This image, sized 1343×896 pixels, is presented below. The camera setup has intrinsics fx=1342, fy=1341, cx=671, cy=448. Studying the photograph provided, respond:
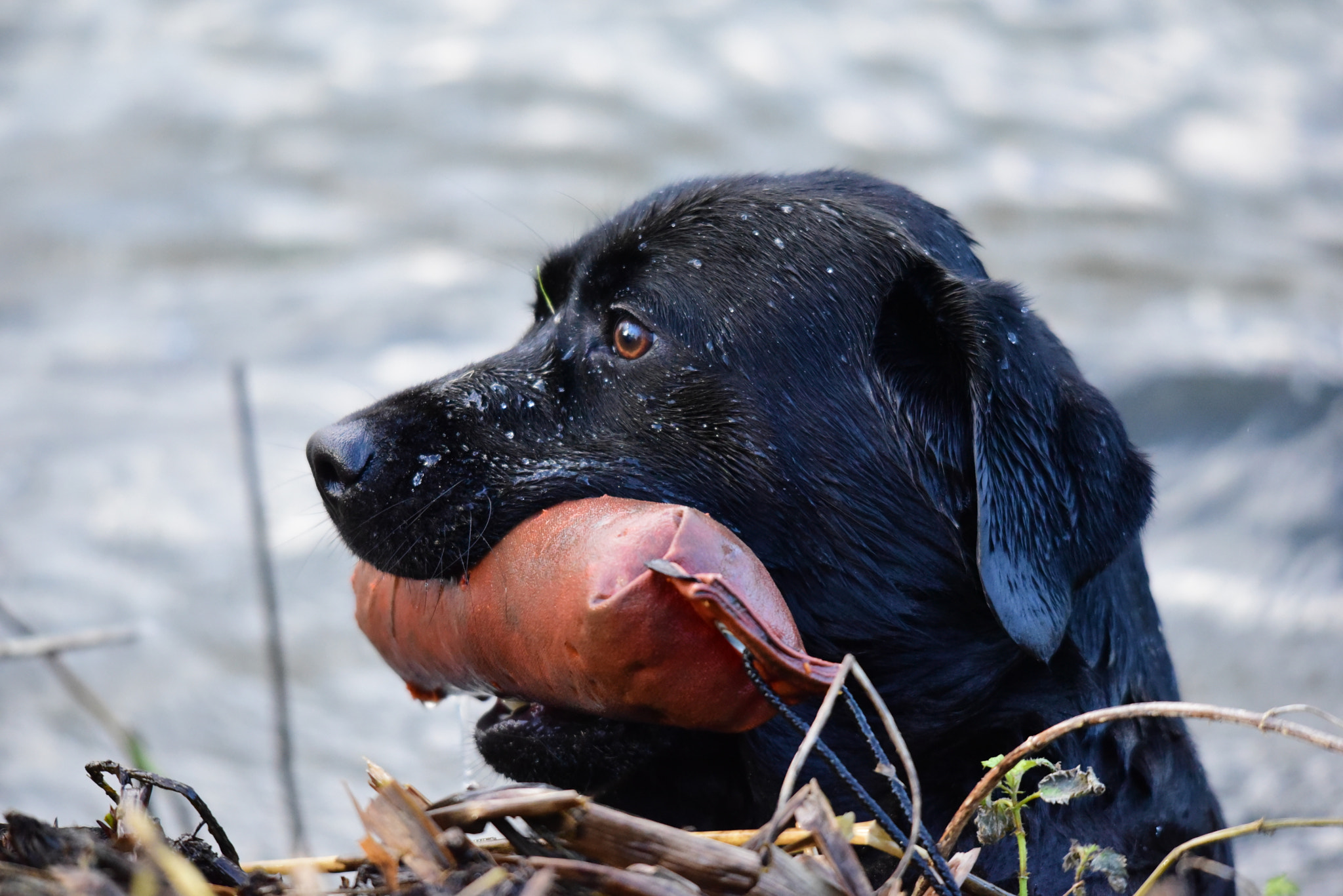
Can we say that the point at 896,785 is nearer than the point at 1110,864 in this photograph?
Yes

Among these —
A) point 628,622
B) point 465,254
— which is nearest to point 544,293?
point 628,622

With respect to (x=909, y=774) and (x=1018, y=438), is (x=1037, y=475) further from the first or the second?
(x=909, y=774)

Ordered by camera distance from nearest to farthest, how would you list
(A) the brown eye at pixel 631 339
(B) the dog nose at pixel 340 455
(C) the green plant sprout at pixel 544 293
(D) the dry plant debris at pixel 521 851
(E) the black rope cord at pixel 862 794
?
(D) the dry plant debris at pixel 521 851 < (E) the black rope cord at pixel 862 794 < (B) the dog nose at pixel 340 455 < (A) the brown eye at pixel 631 339 < (C) the green plant sprout at pixel 544 293

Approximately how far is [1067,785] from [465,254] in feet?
21.3

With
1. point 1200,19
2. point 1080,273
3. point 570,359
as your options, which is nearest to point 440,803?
point 570,359

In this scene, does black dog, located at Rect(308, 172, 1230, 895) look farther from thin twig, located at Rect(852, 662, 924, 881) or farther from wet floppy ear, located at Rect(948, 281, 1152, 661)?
thin twig, located at Rect(852, 662, 924, 881)

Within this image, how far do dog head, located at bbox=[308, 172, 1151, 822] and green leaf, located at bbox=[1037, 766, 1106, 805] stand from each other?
45 cm

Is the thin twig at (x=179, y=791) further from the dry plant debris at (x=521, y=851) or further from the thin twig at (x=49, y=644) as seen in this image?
the thin twig at (x=49, y=644)

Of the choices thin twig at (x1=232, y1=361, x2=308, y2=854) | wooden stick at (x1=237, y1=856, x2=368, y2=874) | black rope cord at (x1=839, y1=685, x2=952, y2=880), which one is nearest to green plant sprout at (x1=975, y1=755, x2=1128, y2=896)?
black rope cord at (x1=839, y1=685, x2=952, y2=880)

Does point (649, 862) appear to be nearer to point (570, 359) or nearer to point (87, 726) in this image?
Answer: point (570, 359)

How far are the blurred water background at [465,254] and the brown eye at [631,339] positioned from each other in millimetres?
2129

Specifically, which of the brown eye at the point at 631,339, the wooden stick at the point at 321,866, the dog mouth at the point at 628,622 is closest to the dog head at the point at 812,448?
the brown eye at the point at 631,339

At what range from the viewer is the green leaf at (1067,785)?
1.91 metres

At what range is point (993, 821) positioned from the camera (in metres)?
1.96
